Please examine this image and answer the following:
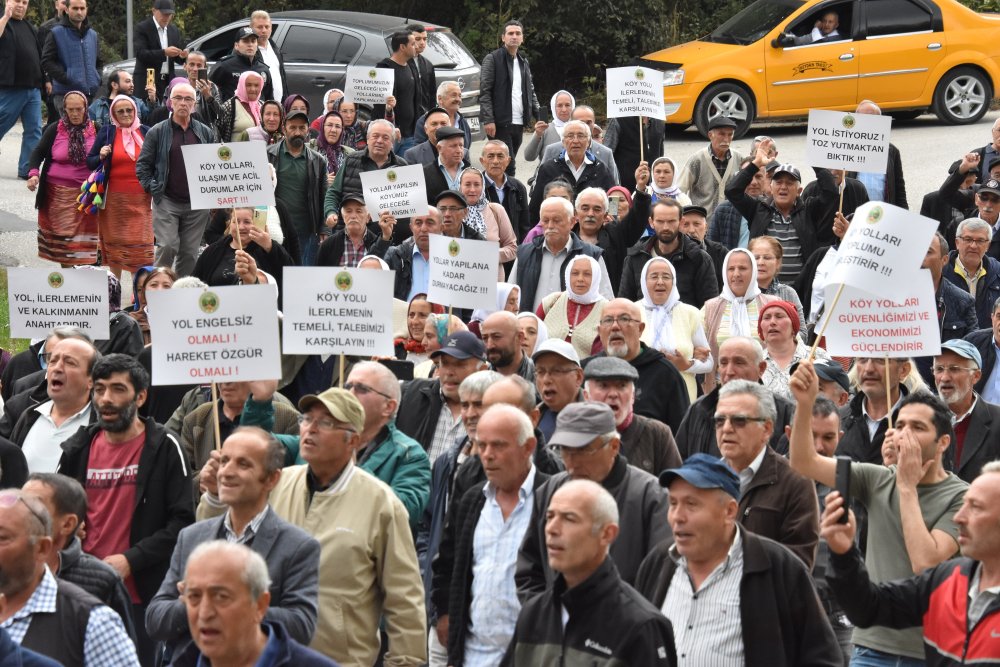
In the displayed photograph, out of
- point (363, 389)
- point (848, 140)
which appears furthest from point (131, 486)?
point (848, 140)

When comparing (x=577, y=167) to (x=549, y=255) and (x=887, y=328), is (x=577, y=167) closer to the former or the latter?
(x=549, y=255)

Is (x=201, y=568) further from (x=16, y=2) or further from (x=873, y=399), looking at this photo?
(x=16, y=2)

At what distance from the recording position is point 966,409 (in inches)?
330

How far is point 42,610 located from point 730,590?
2459mm

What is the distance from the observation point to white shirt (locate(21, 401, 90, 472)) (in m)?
8.22

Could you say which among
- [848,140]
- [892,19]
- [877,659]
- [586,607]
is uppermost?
[892,19]

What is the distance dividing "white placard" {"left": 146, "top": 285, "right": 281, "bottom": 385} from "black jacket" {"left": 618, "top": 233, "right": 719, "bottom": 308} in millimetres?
4371

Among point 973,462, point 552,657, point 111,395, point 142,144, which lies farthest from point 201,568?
point 142,144

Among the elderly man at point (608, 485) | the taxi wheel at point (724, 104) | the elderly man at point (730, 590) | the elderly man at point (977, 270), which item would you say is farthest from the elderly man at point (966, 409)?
the taxi wheel at point (724, 104)

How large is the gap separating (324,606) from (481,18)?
20140 millimetres

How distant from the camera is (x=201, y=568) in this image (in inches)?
204

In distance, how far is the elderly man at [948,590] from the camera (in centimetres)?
563

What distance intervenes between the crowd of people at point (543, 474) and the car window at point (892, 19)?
8.53 m

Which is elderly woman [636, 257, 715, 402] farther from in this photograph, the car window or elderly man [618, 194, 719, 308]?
the car window
